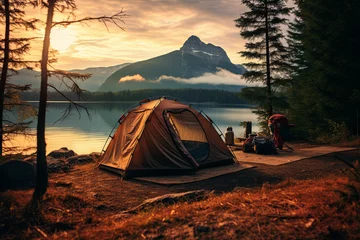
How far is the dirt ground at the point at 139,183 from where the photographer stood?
8.22 metres

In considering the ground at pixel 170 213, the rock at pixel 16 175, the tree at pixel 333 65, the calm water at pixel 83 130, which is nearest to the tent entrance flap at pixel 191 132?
the ground at pixel 170 213

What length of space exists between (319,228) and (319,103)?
1768cm

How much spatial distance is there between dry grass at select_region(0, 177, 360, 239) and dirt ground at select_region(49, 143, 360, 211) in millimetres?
1238

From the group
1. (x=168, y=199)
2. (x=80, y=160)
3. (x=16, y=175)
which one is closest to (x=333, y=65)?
(x=80, y=160)

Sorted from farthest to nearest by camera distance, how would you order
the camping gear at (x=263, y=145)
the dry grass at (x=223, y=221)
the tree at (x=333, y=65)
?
the tree at (x=333, y=65)
the camping gear at (x=263, y=145)
the dry grass at (x=223, y=221)

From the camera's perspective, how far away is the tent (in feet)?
35.9

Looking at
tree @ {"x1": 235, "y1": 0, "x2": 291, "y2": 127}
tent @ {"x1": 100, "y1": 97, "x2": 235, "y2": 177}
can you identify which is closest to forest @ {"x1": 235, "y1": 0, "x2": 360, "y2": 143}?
tree @ {"x1": 235, "y1": 0, "x2": 291, "y2": 127}

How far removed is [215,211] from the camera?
5.48 metres

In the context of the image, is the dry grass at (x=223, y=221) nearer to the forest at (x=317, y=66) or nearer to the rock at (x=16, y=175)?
the rock at (x=16, y=175)

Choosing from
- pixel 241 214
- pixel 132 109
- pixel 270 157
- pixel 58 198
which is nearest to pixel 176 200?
pixel 241 214

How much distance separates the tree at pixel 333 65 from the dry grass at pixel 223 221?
569 inches

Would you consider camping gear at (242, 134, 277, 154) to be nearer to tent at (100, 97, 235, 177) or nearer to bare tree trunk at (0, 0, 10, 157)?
tent at (100, 97, 235, 177)

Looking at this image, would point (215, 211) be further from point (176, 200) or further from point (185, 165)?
point (185, 165)

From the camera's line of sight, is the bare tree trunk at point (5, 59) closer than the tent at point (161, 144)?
No
